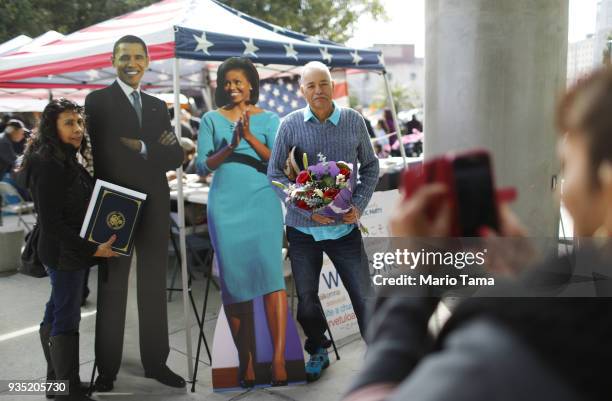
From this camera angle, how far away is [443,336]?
2.69ft

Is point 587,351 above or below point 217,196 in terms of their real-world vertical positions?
above

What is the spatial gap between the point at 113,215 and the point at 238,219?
75 cm

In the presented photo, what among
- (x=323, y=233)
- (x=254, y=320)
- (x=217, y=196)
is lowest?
(x=254, y=320)

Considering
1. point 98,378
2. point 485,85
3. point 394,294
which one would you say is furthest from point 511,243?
point 98,378

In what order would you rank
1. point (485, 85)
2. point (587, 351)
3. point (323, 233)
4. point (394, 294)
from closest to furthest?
point (587, 351), point (394, 294), point (485, 85), point (323, 233)

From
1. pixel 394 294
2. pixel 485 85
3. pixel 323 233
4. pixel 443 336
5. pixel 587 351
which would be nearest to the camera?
pixel 587 351

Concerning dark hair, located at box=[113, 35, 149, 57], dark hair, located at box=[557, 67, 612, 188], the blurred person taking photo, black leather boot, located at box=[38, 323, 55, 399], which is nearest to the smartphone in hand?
the blurred person taking photo

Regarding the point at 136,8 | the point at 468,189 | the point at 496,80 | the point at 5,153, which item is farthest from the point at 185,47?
the point at 136,8

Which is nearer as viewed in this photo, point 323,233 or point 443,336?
point 443,336

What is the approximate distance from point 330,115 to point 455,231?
2724 mm

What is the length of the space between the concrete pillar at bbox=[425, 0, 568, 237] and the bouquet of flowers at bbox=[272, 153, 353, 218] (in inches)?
47.8

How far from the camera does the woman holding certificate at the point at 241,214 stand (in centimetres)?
353

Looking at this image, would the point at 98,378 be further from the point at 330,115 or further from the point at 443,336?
the point at 443,336

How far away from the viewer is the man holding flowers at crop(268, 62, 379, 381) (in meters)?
3.34
